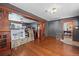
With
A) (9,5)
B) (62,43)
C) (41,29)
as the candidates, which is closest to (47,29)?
(41,29)

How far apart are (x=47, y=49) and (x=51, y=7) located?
0.82m

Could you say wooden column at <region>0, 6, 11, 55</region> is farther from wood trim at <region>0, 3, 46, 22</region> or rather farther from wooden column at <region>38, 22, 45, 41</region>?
wooden column at <region>38, 22, 45, 41</region>

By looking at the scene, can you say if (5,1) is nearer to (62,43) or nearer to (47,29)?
(47,29)

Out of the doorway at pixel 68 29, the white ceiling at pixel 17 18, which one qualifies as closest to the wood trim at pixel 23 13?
the white ceiling at pixel 17 18

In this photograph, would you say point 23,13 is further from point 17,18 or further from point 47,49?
point 47,49

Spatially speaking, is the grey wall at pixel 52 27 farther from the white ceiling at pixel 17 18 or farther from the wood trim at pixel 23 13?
the white ceiling at pixel 17 18

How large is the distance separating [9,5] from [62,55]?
137cm

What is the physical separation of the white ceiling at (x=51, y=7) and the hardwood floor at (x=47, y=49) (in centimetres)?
53

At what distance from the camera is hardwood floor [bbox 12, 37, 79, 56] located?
1884 mm

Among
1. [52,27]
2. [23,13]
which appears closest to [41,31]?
[52,27]

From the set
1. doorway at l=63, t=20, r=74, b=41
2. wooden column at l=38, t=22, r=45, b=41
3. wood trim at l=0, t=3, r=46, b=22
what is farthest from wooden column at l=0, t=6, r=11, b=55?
doorway at l=63, t=20, r=74, b=41

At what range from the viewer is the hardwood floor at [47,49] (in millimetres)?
1884

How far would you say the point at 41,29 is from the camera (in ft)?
6.79

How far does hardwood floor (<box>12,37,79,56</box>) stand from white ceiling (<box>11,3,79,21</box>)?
1.75ft
